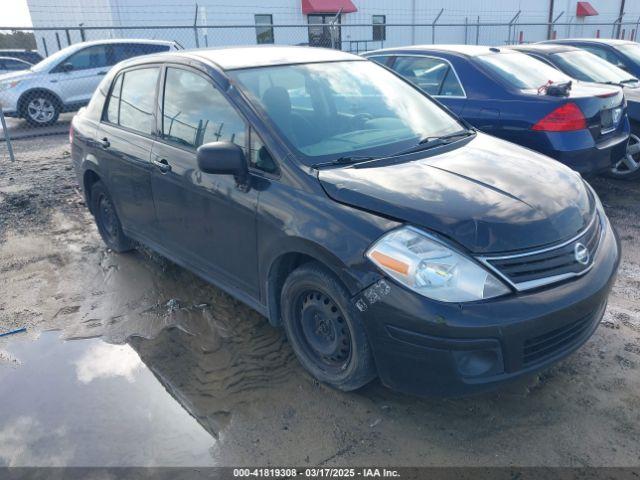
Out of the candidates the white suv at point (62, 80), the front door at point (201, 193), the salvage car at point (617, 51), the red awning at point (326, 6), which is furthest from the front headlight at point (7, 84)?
the red awning at point (326, 6)

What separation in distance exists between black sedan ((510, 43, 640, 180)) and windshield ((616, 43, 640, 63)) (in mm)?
1420

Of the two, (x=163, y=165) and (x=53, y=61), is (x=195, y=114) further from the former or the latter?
(x=53, y=61)

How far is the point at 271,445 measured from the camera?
8.48 feet

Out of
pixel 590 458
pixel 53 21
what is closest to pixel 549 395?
pixel 590 458

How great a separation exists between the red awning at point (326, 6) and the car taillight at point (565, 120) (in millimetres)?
19853

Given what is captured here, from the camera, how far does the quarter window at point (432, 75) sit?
19.5ft

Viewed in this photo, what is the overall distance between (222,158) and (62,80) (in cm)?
1077

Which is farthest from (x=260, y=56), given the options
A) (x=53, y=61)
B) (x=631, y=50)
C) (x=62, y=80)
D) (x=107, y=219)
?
(x=53, y=61)

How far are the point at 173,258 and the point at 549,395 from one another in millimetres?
2662

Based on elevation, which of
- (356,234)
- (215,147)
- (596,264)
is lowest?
(596,264)

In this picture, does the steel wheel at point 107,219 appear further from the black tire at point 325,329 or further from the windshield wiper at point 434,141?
the windshield wiper at point 434,141

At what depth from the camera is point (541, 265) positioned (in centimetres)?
240

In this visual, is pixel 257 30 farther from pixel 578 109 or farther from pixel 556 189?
pixel 556 189

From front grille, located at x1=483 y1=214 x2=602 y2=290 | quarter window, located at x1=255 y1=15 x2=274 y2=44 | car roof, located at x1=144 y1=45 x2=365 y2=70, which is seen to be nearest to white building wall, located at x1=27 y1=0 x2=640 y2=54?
quarter window, located at x1=255 y1=15 x2=274 y2=44
